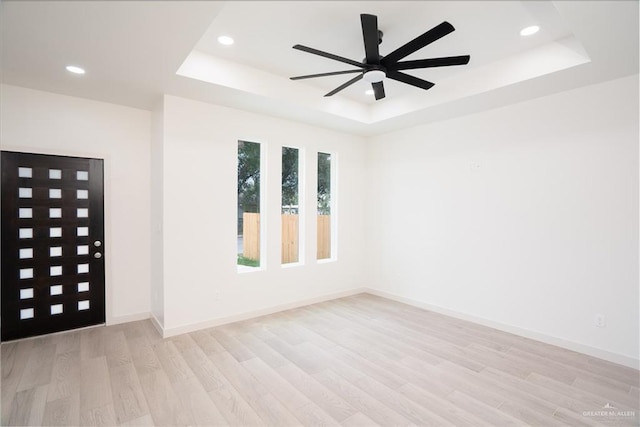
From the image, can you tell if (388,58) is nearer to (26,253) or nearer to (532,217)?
(532,217)

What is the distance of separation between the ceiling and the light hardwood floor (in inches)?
110

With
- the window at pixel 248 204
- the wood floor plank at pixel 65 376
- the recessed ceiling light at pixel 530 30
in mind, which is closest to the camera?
the wood floor plank at pixel 65 376

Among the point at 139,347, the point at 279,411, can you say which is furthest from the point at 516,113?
the point at 139,347

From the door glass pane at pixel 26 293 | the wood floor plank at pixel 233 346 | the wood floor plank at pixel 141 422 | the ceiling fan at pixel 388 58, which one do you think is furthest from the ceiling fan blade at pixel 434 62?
the door glass pane at pixel 26 293

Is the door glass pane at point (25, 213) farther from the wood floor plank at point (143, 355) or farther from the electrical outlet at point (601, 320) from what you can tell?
the electrical outlet at point (601, 320)

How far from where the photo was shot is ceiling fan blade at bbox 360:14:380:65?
213 cm

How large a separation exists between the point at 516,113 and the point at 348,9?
257cm

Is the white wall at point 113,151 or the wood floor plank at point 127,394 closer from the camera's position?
the wood floor plank at point 127,394

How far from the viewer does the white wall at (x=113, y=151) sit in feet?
11.5

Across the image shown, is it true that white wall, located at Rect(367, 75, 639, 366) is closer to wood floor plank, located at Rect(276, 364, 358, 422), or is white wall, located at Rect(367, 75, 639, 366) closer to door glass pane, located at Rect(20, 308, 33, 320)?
wood floor plank, located at Rect(276, 364, 358, 422)

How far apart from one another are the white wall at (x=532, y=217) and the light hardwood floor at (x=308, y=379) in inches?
16.7

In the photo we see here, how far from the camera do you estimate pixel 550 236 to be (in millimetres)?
3580

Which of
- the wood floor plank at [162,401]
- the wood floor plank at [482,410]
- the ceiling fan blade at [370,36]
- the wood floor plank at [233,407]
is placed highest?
the ceiling fan blade at [370,36]

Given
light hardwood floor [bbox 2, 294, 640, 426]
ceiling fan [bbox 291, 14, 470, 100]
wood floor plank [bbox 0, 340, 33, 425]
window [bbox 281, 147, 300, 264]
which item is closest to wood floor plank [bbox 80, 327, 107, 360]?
light hardwood floor [bbox 2, 294, 640, 426]
